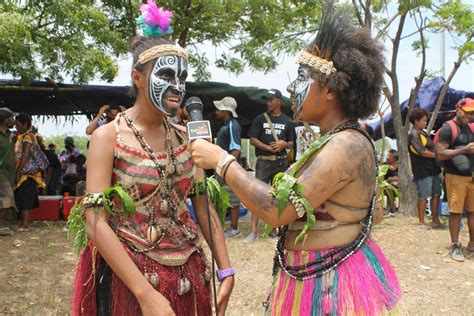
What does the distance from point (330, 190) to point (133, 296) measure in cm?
97

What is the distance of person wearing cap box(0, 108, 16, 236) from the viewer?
7.45m

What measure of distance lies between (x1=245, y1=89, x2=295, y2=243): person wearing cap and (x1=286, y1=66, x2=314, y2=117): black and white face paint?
509 cm

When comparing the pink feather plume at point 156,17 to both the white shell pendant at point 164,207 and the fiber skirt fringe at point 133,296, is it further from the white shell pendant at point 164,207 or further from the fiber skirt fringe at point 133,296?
the fiber skirt fringe at point 133,296

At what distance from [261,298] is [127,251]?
3143mm

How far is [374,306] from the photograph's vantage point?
2.07 meters

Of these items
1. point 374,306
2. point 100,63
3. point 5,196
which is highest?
point 100,63

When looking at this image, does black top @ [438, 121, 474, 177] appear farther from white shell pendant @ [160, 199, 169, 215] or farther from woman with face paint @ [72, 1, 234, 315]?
white shell pendant @ [160, 199, 169, 215]

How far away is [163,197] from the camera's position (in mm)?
2262

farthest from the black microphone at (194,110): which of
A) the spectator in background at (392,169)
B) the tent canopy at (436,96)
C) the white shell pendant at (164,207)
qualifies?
the tent canopy at (436,96)

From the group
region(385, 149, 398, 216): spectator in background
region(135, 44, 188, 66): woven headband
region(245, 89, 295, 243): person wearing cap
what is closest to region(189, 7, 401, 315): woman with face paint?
region(135, 44, 188, 66): woven headband

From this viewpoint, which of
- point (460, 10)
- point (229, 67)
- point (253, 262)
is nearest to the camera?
point (253, 262)

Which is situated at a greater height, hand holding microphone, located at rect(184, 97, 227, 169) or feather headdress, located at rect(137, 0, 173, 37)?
feather headdress, located at rect(137, 0, 173, 37)

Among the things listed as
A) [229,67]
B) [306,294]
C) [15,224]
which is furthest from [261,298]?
[229,67]

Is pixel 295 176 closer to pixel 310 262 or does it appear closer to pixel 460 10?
pixel 310 262
